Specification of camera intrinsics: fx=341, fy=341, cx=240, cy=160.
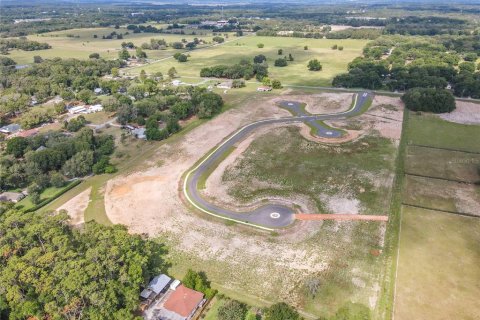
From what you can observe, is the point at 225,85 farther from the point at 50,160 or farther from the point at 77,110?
the point at 50,160

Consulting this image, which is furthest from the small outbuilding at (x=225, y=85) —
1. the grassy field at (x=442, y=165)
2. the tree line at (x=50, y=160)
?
the grassy field at (x=442, y=165)

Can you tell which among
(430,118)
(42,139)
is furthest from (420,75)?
(42,139)

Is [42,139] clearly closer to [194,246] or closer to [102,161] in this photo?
[102,161]

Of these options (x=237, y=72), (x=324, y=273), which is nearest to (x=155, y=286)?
(x=324, y=273)

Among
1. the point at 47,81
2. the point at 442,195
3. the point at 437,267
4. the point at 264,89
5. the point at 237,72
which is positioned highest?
the point at 47,81

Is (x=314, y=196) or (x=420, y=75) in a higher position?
(x=420, y=75)

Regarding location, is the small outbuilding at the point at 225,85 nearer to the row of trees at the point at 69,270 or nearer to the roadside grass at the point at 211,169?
the roadside grass at the point at 211,169

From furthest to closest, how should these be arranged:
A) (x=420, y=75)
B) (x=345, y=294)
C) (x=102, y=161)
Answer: (x=420, y=75)
(x=102, y=161)
(x=345, y=294)
